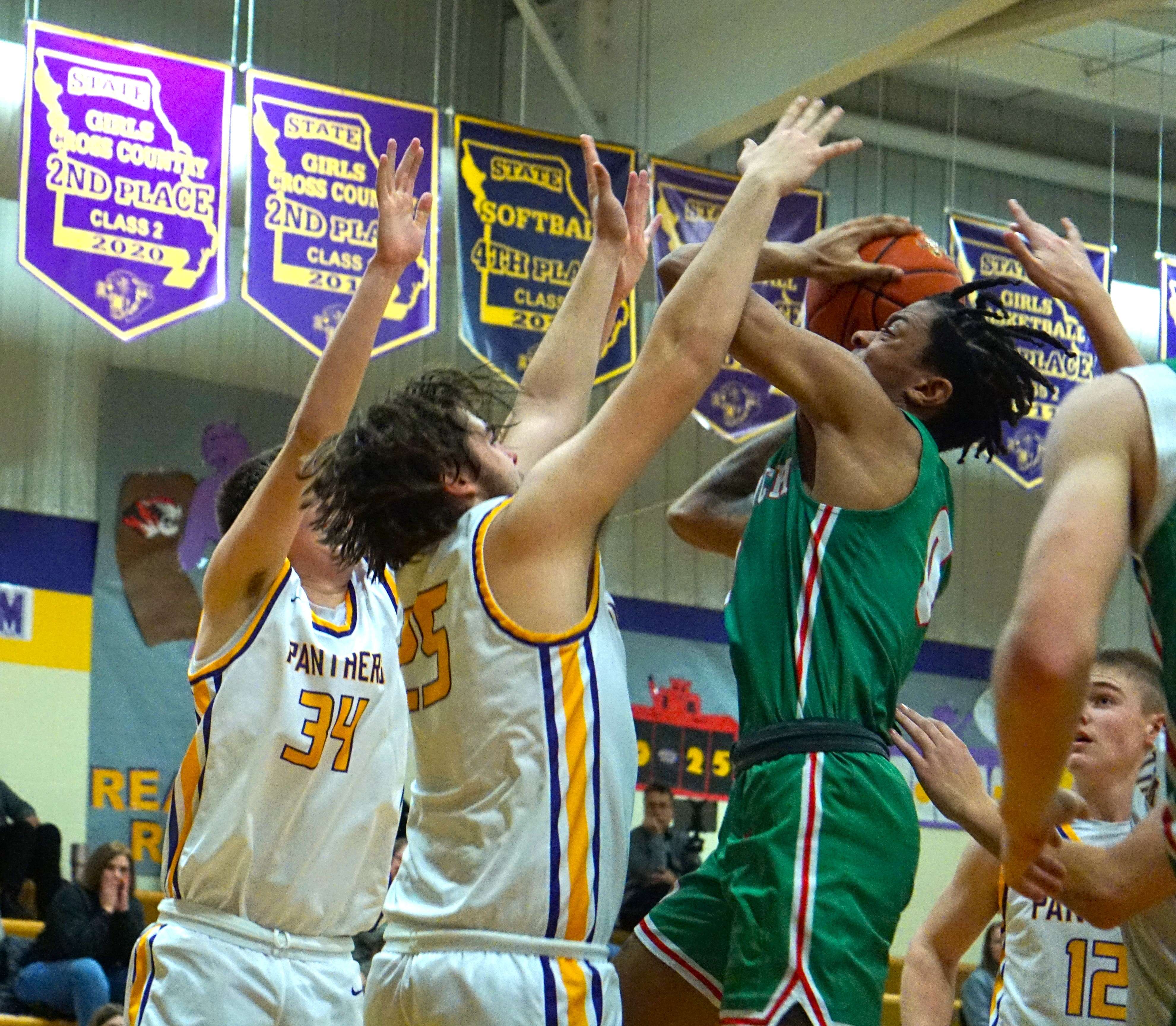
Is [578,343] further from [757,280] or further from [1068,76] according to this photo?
[1068,76]

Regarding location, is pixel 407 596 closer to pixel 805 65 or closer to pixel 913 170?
pixel 805 65

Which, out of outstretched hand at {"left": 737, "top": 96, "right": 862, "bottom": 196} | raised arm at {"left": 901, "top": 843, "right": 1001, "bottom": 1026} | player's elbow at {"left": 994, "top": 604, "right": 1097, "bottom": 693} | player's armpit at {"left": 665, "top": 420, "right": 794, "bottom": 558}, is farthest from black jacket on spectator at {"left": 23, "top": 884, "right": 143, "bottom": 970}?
player's elbow at {"left": 994, "top": 604, "right": 1097, "bottom": 693}

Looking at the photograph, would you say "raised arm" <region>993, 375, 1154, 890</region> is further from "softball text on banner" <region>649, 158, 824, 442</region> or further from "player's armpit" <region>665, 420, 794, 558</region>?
"softball text on banner" <region>649, 158, 824, 442</region>

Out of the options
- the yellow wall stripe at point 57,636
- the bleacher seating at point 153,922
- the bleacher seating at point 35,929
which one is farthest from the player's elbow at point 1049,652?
the yellow wall stripe at point 57,636

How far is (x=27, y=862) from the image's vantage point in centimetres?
1077

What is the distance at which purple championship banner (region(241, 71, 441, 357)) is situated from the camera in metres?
10.4

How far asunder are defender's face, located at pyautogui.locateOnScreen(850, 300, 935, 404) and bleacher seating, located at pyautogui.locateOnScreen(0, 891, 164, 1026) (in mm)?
3939

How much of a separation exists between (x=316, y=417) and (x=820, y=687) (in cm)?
129

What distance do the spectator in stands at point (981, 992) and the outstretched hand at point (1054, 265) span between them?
723 cm

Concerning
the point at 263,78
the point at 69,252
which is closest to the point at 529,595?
the point at 69,252

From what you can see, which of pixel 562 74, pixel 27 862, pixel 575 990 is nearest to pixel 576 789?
pixel 575 990

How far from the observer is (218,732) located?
4129mm

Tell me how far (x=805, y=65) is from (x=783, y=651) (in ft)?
31.5

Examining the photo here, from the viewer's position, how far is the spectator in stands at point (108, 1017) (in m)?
7.98
